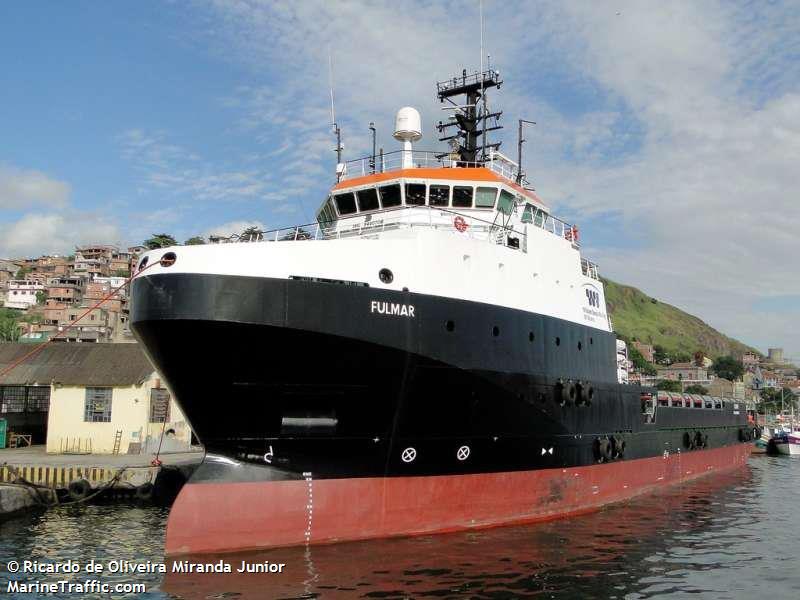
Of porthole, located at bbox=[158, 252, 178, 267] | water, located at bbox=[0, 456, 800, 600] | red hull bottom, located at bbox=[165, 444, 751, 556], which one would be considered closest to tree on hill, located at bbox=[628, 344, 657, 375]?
water, located at bbox=[0, 456, 800, 600]

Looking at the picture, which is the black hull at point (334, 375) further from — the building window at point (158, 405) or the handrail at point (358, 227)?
the building window at point (158, 405)

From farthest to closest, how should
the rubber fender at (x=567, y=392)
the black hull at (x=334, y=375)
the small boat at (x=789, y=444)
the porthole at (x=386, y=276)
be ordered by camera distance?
the small boat at (x=789, y=444)
the rubber fender at (x=567, y=392)
the porthole at (x=386, y=276)
the black hull at (x=334, y=375)

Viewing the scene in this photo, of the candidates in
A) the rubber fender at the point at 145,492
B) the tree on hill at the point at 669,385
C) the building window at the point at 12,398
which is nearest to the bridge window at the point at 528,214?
the rubber fender at the point at 145,492

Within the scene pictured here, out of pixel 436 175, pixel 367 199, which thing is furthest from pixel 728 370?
pixel 367 199

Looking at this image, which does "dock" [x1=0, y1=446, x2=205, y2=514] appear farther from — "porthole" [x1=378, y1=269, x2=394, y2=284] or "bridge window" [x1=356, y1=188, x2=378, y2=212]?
"porthole" [x1=378, y1=269, x2=394, y2=284]

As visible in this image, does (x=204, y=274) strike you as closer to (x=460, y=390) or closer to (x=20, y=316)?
(x=460, y=390)

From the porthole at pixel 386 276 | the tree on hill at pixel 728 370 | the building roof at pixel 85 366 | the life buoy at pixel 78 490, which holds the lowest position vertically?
the life buoy at pixel 78 490

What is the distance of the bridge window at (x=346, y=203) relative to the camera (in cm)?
1664

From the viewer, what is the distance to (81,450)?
985 inches

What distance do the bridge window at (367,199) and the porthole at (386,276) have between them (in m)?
3.71

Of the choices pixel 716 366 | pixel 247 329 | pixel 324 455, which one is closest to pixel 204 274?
pixel 247 329

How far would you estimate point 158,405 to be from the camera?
26.0 m

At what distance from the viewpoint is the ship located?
11656mm

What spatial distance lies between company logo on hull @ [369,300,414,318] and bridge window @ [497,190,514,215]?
16.7ft
